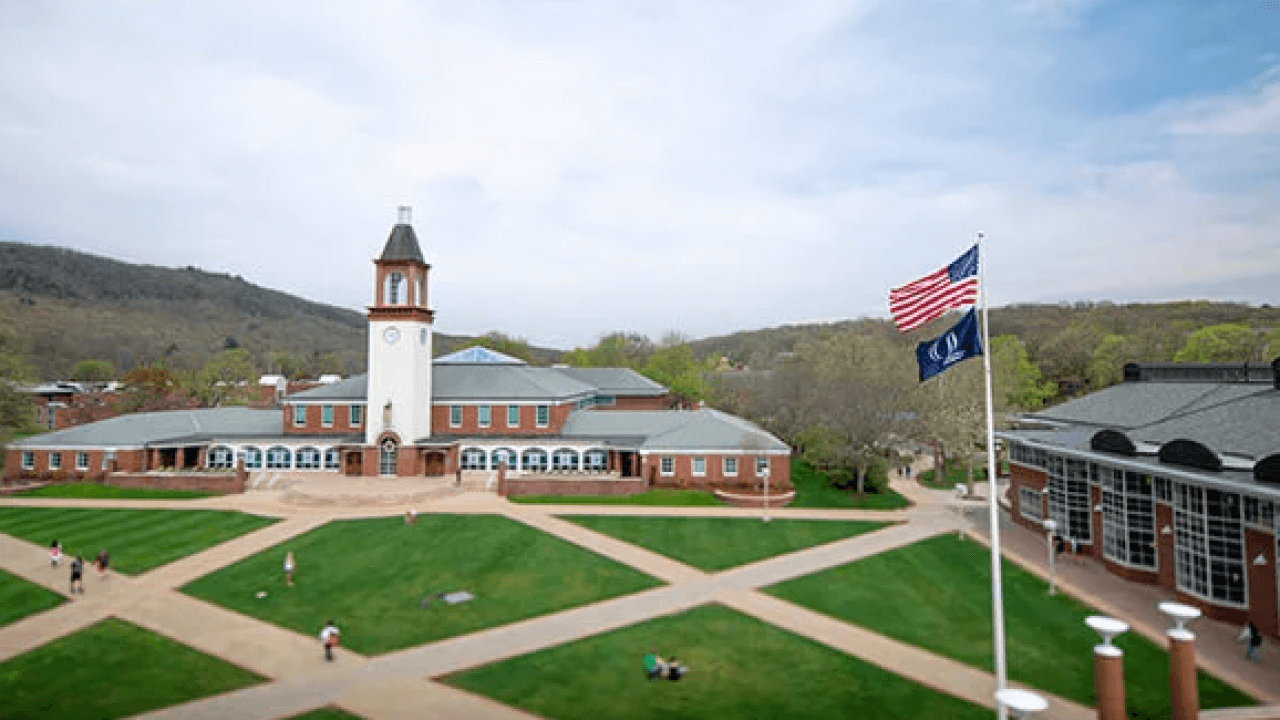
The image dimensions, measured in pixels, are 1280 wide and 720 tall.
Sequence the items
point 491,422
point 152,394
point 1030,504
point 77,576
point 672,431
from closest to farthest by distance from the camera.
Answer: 1. point 77,576
2. point 1030,504
3. point 672,431
4. point 491,422
5. point 152,394

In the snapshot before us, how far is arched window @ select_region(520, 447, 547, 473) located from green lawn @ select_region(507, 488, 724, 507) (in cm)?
669

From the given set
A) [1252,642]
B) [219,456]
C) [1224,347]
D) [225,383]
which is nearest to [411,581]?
[1252,642]

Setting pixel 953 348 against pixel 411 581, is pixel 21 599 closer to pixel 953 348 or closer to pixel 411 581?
pixel 411 581

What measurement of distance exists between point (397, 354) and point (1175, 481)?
132 ft

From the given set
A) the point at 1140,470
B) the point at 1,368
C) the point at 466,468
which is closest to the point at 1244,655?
the point at 1140,470

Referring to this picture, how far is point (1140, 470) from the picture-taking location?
73.6 ft

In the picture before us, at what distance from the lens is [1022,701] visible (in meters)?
10.5

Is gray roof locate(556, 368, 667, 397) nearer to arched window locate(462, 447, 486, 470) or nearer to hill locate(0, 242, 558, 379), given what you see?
arched window locate(462, 447, 486, 470)

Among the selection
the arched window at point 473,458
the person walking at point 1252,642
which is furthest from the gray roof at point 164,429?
the person walking at point 1252,642

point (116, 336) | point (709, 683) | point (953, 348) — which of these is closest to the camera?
point (953, 348)

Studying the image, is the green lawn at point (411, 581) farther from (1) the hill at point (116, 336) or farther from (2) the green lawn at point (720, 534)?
(1) the hill at point (116, 336)

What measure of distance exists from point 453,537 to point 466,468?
16111 millimetres

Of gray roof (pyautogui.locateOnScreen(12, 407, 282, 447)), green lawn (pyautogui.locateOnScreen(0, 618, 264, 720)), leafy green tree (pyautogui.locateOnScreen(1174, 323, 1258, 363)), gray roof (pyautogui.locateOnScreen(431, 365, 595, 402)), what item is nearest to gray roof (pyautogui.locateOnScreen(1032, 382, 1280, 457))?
green lawn (pyautogui.locateOnScreen(0, 618, 264, 720))

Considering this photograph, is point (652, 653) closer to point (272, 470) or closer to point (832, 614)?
point (832, 614)
